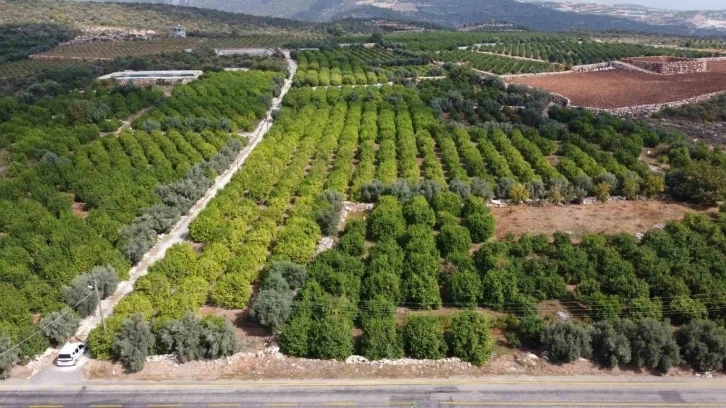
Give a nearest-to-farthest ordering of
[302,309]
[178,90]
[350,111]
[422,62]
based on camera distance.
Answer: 1. [302,309]
2. [350,111]
3. [178,90]
4. [422,62]

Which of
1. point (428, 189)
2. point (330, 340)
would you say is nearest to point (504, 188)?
point (428, 189)

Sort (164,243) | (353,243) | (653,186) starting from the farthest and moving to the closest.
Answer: (653,186) < (164,243) < (353,243)

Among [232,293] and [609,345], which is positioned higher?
[232,293]

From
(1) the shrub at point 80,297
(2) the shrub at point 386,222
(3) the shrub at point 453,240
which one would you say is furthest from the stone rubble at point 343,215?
(1) the shrub at point 80,297

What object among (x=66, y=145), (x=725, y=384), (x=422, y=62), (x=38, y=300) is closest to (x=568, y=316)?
(x=725, y=384)

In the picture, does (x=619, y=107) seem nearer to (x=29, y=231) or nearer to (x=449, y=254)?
(x=449, y=254)

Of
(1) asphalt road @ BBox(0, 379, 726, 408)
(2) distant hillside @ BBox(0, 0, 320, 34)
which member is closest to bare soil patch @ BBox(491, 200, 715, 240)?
(1) asphalt road @ BBox(0, 379, 726, 408)

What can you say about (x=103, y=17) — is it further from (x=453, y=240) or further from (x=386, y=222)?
(x=453, y=240)

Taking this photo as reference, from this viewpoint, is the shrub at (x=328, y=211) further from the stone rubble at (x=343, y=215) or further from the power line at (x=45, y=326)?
the power line at (x=45, y=326)
